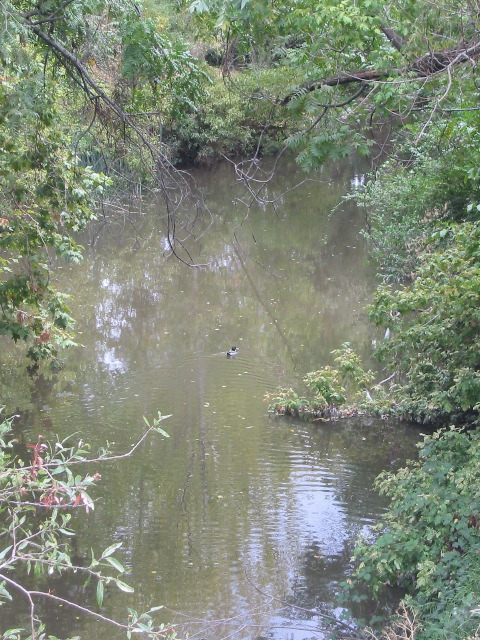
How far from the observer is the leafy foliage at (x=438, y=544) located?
Result: 3977mm

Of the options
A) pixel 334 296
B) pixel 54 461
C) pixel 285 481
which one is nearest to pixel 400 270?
pixel 334 296

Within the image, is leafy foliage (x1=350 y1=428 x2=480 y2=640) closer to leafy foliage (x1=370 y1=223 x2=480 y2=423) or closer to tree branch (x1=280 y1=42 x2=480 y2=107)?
leafy foliage (x1=370 y1=223 x2=480 y2=423)

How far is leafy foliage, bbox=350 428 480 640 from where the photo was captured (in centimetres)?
398

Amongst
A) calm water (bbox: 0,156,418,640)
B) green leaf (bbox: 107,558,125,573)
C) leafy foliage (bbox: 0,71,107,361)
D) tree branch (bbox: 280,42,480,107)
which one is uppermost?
tree branch (bbox: 280,42,480,107)

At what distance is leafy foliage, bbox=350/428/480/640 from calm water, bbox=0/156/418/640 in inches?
31.4

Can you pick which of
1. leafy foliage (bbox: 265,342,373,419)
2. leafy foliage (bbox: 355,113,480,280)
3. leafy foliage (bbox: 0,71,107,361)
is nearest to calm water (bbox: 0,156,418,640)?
leafy foliage (bbox: 265,342,373,419)

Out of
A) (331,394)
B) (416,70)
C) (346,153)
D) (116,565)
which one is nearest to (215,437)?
(331,394)

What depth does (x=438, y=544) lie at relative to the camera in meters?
4.50

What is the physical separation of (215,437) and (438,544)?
4119 mm

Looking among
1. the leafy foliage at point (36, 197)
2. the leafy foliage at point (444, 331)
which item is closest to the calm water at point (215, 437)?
the leafy foliage at point (36, 197)

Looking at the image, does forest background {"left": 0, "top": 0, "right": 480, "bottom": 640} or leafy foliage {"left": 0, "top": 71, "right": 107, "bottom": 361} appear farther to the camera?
leafy foliage {"left": 0, "top": 71, "right": 107, "bottom": 361}

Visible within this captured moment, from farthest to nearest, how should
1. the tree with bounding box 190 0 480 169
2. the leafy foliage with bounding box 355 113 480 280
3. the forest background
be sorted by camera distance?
the leafy foliage with bounding box 355 113 480 280 < the tree with bounding box 190 0 480 169 < the forest background

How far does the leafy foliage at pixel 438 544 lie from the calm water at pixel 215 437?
0.80 meters

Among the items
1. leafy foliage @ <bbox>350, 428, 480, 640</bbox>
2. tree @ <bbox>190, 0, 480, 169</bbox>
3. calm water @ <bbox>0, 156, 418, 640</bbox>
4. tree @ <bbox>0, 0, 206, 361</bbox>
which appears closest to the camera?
leafy foliage @ <bbox>350, 428, 480, 640</bbox>
